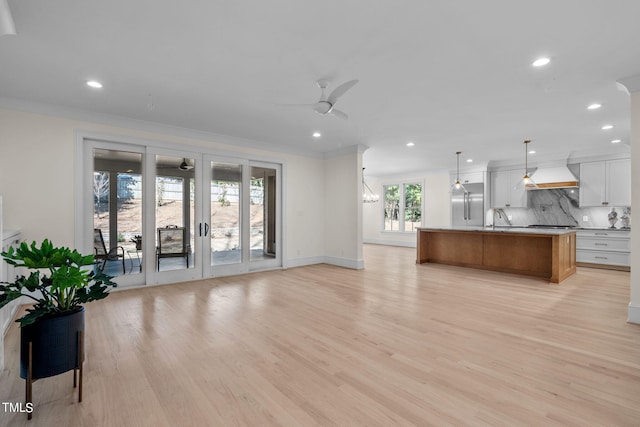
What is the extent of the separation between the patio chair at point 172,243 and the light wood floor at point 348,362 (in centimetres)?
90

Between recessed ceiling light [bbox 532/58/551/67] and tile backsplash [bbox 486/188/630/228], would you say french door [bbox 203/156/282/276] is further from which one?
tile backsplash [bbox 486/188/630/228]

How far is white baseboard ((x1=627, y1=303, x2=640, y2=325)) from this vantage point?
3262 mm

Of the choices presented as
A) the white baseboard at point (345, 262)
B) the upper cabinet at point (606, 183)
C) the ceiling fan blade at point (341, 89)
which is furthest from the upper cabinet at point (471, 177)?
the ceiling fan blade at point (341, 89)

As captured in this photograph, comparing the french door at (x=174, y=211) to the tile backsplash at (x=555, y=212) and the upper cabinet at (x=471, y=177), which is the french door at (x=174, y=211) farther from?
the tile backsplash at (x=555, y=212)

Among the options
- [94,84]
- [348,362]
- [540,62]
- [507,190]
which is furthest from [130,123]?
[507,190]

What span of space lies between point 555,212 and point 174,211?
890 centimetres

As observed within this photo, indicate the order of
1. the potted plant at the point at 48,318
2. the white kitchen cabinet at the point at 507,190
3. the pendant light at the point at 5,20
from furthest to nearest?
the white kitchen cabinet at the point at 507,190
the pendant light at the point at 5,20
the potted plant at the point at 48,318

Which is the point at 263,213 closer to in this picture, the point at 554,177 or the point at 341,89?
the point at 341,89

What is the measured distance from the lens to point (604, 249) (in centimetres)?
652

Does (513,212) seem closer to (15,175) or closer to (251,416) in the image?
(251,416)

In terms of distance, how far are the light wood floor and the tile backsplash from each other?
3.72 metres

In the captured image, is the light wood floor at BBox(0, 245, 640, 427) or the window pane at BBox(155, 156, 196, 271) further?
the window pane at BBox(155, 156, 196, 271)

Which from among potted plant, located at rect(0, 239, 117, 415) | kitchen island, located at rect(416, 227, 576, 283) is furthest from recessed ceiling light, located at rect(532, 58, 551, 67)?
potted plant, located at rect(0, 239, 117, 415)

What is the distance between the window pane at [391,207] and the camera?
1123 cm
